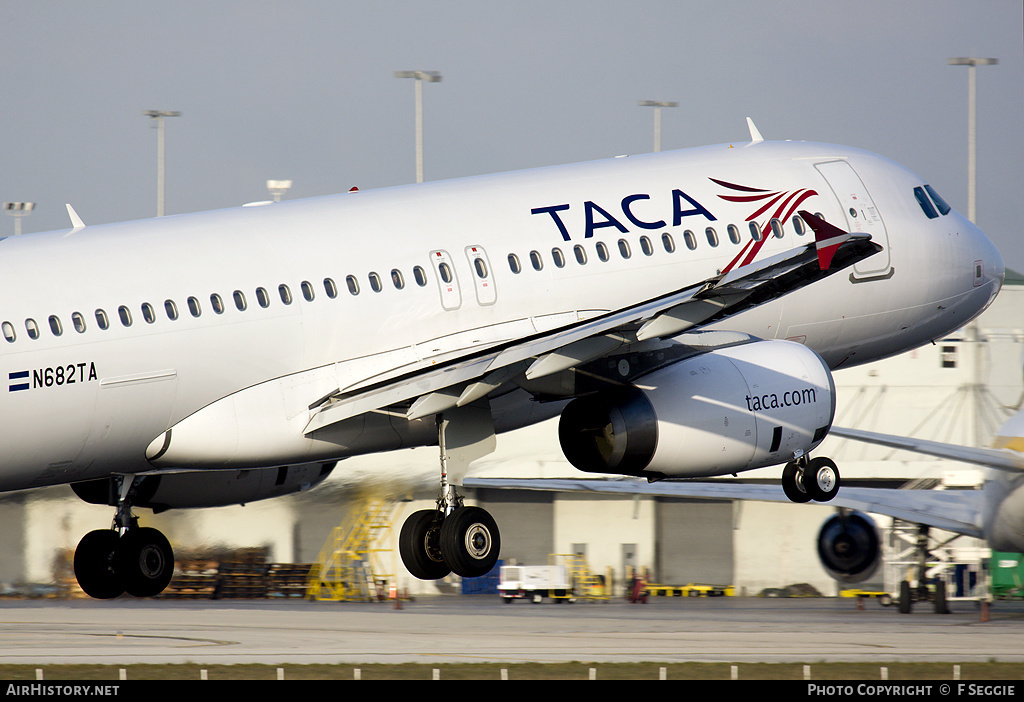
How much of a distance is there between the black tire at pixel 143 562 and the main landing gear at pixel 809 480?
31.7 feet

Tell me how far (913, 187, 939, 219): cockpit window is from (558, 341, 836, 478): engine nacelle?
500 cm

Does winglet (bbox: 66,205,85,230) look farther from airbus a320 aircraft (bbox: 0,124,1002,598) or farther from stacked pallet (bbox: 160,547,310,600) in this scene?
stacked pallet (bbox: 160,547,310,600)

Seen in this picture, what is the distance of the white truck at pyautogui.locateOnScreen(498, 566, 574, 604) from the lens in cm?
4934

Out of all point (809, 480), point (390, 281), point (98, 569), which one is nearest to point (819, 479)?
point (809, 480)

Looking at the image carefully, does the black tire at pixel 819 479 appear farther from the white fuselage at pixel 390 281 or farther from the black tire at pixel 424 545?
the black tire at pixel 424 545

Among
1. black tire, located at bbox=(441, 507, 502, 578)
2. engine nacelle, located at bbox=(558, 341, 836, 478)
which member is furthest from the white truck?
engine nacelle, located at bbox=(558, 341, 836, 478)

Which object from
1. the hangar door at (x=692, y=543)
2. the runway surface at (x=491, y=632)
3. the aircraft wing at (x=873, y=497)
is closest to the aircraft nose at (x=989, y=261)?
the runway surface at (x=491, y=632)

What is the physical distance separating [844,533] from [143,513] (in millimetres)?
20137

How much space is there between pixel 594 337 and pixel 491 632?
727 inches

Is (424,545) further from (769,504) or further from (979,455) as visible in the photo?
(769,504)

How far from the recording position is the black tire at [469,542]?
64.8 ft

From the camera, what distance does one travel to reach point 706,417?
1961 cm

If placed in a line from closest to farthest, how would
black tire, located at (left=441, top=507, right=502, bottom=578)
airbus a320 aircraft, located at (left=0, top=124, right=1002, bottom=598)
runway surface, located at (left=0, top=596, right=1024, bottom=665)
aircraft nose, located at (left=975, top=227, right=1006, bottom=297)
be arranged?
airbus a320 aircraft, located at (left=0, top=124, right=1002, bottom=598), black tire, located at (left=441, top=507, right=502, bottom=578), aircraft nose, located at (left=975, top=227, right=1006, bottom=297), runway surface, located at (left=0, top=596, right=1024, bottom=665)
